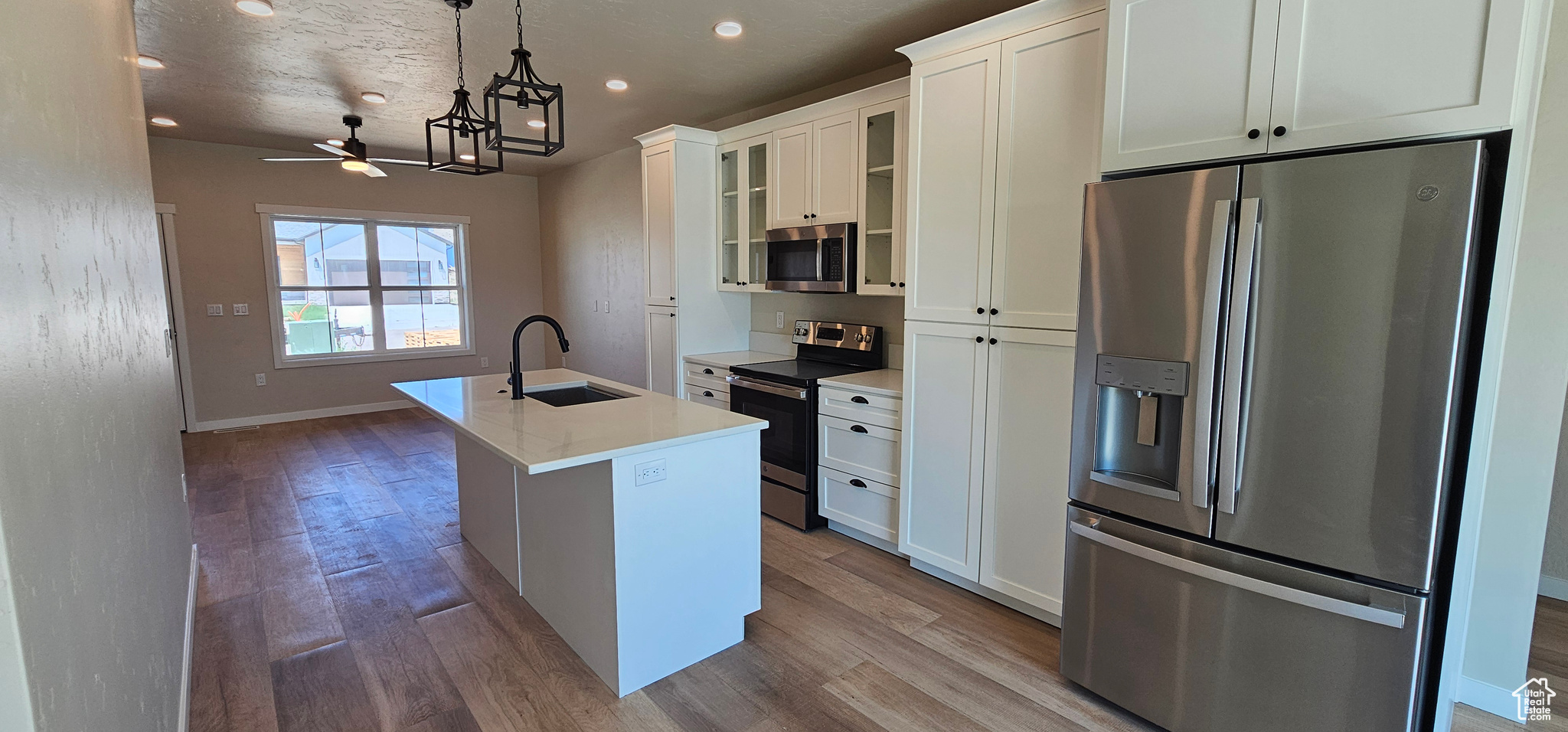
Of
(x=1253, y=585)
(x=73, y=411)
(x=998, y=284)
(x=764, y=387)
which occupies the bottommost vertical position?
(x=1253, y=585)

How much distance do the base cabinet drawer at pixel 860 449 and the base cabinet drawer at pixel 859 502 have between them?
0.04m

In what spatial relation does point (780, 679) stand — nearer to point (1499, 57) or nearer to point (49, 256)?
point (49, 256)

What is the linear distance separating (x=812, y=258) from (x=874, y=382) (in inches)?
32.5

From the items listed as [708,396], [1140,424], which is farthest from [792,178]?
[1140,424]

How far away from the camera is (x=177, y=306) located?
5617 millimetres

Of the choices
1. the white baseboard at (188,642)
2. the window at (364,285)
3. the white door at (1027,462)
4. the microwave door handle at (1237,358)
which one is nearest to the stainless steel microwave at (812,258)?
the white door at (1027,462)

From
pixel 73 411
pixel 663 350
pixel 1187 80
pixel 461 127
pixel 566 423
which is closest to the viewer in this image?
pixel 73 411

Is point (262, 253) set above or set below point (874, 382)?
above

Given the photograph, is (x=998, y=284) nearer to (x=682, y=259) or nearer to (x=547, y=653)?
(x=547, y=653)

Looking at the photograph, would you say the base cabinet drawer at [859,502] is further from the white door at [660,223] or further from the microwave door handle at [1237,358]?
the white door at [660,223]

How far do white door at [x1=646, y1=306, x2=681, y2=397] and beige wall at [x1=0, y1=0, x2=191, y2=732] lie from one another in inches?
108

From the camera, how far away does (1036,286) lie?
2.44 metres

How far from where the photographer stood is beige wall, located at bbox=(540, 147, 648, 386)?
5.80m

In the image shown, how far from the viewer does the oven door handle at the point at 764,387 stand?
343 centimetres
